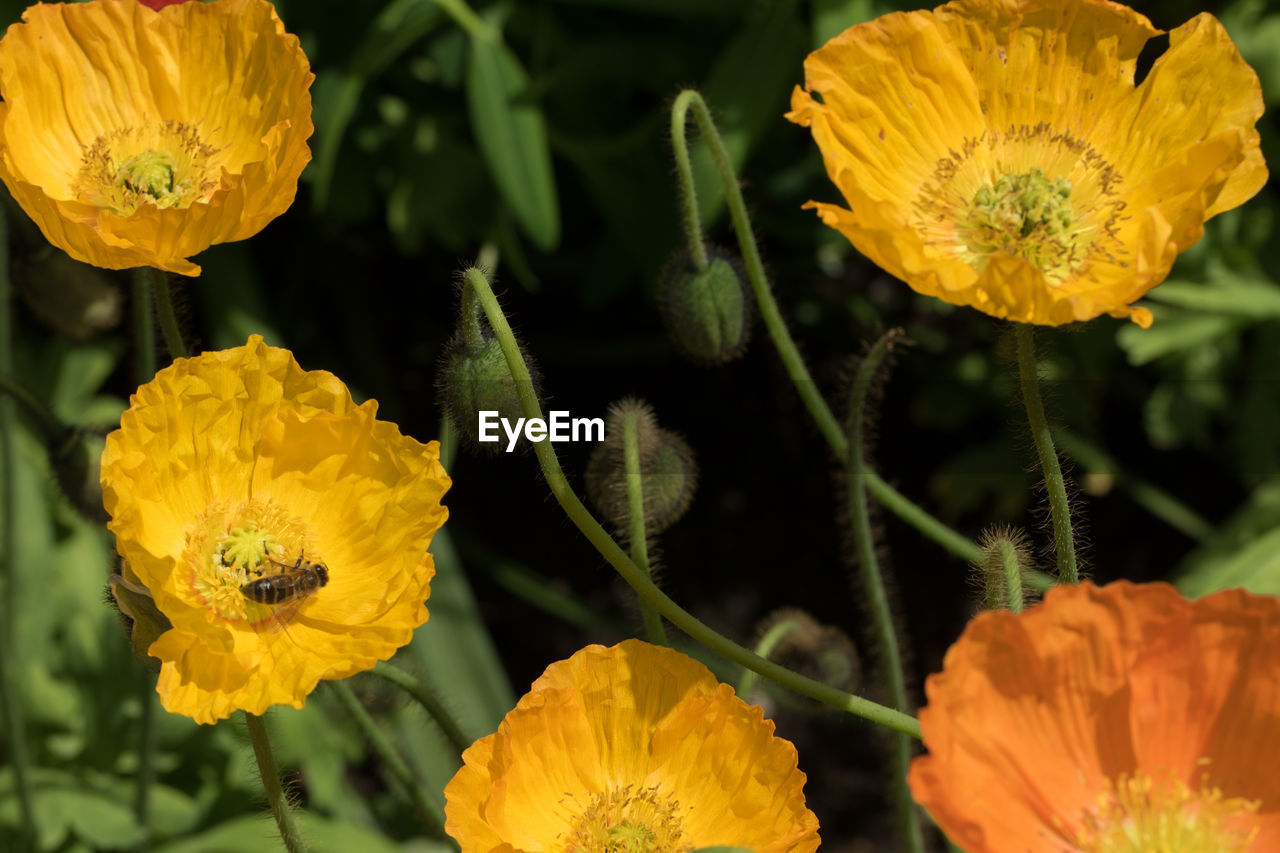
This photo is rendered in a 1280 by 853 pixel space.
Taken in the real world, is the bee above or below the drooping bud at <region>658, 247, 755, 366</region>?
below

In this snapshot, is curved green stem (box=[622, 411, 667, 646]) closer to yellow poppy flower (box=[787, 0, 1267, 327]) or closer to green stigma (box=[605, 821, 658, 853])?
green stigma (box=[605, 821, 658, 853])

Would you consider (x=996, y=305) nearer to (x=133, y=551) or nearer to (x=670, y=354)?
(x=133, y=551)

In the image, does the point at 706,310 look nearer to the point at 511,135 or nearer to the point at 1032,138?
the point at 1032,138

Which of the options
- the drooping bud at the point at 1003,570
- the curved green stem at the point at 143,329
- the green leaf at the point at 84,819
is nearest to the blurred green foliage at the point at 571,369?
the green leaf at the point at 84,819

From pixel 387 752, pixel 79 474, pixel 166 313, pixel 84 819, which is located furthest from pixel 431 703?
pixel 84 819

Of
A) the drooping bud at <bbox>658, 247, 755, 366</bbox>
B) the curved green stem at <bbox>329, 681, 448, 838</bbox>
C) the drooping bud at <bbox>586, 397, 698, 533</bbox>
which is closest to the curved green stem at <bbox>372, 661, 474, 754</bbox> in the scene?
the curved green stem at <bbox>329, 681, 448, 838</bbox>

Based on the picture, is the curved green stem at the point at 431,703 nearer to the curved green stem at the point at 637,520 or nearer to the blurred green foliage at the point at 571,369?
the curved green stem at the point at 637,520
